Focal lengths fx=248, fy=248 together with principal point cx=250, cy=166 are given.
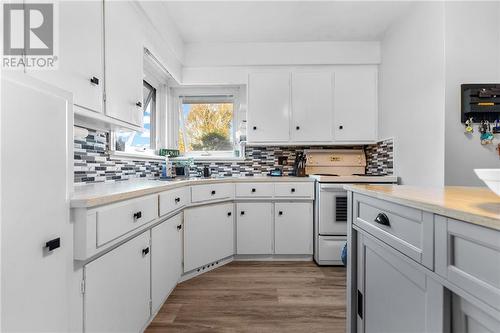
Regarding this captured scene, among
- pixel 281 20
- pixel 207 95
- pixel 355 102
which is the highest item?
pixel 281 20

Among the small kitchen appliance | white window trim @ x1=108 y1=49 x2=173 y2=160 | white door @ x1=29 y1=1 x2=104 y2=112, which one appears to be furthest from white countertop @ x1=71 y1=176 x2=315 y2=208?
the small kitchen appliance

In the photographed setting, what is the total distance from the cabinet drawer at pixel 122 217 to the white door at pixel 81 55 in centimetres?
58

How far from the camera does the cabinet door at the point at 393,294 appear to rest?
0.73 meters

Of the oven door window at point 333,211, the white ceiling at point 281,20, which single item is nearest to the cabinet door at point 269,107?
the white ceiling at point 281,20

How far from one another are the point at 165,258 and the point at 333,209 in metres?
1.71

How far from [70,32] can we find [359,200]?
1638 millimetres

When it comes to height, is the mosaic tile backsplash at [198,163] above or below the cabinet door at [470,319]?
above

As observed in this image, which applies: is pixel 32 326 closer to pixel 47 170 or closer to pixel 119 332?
pixel 47 170

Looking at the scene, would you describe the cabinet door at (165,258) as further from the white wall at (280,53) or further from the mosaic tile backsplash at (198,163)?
the white wall at (280,53)

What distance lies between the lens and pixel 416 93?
224cm

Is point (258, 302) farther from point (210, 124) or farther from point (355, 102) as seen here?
point (355, 102)

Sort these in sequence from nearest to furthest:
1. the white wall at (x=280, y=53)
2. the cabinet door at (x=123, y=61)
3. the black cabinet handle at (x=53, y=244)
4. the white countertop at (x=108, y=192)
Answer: the black cabinet handle at (x=53, y=244) < the white countertop at (x=108, y=192) < the cabinet door at (x=123, y=61) < the white wall at (x=280, y=53)

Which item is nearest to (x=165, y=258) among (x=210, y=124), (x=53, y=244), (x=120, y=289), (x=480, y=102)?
(x=120, y=289)

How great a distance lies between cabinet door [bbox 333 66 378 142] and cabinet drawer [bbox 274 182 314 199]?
800 mm
